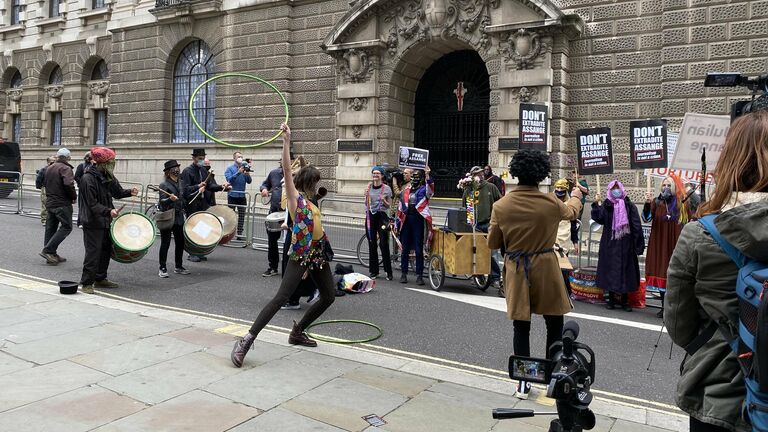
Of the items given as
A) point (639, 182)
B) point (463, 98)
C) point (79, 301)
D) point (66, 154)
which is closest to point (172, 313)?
point (79, 301)

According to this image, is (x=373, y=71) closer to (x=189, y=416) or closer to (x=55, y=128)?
(x=189, y=416)

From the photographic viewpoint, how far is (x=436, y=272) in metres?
9.80

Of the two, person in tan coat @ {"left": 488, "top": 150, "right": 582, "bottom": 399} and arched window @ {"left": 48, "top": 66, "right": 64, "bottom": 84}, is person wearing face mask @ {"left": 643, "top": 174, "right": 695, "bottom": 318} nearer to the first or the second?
person in tan coat @ {"left": 488, "top": 150, "right": 582, "bottom": 399}

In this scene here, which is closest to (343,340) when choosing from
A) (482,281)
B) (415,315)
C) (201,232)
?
(415,315)

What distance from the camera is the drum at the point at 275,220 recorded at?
8.52 m

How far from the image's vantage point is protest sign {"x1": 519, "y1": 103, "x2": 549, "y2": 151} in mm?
10789

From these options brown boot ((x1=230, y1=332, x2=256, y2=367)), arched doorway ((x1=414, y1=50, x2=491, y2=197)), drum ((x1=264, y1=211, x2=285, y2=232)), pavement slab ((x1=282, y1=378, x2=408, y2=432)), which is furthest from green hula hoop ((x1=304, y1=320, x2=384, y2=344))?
arched doorway ((x1=414, y1=50, x2=491, y2=197))

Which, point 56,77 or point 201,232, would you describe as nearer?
point 201,232

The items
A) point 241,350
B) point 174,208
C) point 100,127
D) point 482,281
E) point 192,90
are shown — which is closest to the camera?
point 241,350

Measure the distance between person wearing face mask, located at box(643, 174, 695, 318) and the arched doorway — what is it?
1001 cm

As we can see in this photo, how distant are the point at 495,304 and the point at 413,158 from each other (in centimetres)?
407

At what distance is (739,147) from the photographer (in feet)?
6.88

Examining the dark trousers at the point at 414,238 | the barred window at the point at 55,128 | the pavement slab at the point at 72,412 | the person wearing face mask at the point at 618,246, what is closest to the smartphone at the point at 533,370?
Answer: the pavement slab at the point at 72,412

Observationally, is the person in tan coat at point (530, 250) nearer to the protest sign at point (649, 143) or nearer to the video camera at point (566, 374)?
the video camera at point (566, 374)
